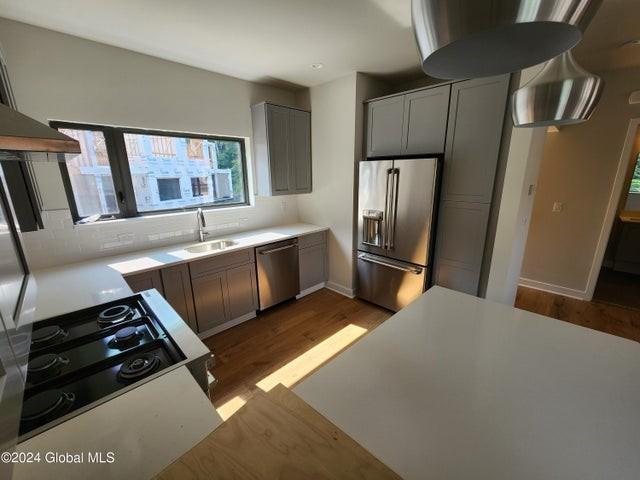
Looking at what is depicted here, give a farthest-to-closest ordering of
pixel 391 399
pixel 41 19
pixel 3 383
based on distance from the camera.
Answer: pixel 41 19
pixel 391 399
pixel 3 383

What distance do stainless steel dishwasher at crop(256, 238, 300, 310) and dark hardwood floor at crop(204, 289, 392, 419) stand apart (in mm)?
195

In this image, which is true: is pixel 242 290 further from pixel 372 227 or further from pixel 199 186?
pixel 372 227

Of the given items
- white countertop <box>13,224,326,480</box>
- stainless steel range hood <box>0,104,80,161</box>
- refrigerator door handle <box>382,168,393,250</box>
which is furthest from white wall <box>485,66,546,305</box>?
stainless steel range hood <box>0,104,80,161</box>

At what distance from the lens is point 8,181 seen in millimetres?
1310

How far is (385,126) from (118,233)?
9.04 ft

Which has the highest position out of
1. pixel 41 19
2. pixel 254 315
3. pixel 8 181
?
pixel 41 19

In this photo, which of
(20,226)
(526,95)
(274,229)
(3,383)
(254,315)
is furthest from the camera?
(274,229)

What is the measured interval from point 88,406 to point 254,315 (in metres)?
2.20

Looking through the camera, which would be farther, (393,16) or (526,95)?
(393,16)

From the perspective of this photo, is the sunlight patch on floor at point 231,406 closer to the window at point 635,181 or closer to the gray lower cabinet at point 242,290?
the gray lower cabinet at point 242,290

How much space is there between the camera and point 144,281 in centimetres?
207

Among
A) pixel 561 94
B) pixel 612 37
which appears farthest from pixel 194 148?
pixel 612 37

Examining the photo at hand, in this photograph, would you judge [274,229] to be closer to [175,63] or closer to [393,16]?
[175,63]

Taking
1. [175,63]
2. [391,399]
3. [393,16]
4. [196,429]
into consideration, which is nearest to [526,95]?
[391,399]
